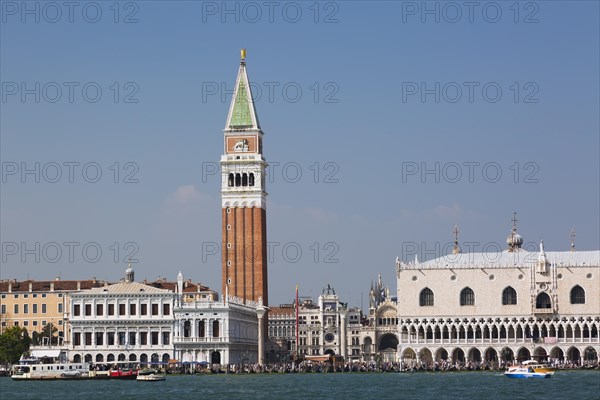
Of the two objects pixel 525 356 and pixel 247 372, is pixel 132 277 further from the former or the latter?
pixel 525 356

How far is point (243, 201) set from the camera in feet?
443

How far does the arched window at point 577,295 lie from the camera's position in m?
121

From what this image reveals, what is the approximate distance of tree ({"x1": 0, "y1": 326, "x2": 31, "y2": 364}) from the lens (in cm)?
11994

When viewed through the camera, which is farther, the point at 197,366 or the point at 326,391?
the point at 197,366

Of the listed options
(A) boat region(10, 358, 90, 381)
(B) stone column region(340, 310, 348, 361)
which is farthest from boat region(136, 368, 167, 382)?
(B) stone column region(340, 310, 348, 361)

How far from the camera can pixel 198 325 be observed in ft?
391

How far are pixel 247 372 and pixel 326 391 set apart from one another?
3152 centimetres

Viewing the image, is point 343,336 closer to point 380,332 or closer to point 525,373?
point 380,332

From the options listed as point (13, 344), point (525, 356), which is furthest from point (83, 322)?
point (525, 356)

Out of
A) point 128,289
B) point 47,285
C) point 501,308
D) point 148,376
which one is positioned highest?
point 47,285

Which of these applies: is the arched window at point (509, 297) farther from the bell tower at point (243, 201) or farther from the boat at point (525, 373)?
the bell tower at point (243, 201)

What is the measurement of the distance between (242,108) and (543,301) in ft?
118

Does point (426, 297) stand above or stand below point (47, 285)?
below

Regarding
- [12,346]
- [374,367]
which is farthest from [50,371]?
[374,367]
